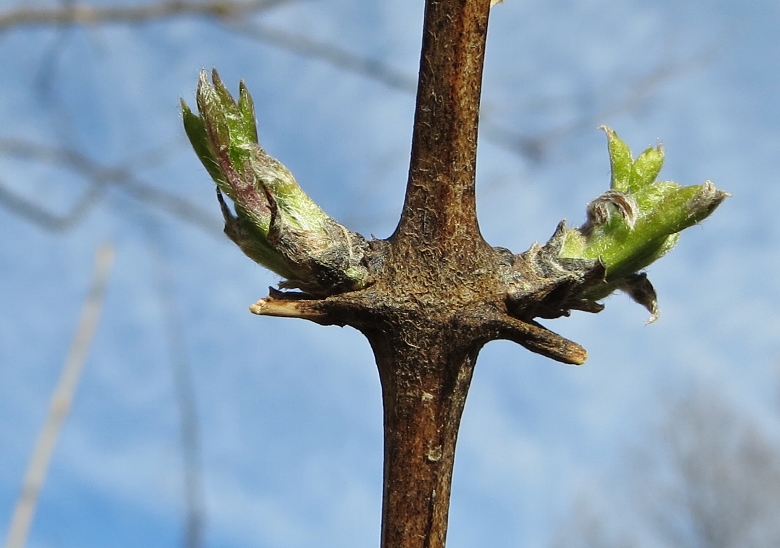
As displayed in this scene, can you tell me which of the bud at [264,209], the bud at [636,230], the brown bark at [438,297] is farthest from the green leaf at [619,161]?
the bud at [264,209]

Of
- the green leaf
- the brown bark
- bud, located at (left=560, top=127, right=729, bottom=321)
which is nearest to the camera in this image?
the brown bark

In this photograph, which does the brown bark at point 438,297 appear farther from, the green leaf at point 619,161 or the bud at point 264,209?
the green leaf at point 619,161

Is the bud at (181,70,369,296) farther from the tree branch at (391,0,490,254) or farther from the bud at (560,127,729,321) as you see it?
the bud at (560,127,729,321)

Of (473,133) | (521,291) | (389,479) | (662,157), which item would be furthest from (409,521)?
(662,157)

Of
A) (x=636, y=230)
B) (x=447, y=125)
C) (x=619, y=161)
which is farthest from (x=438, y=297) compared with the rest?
(x=619, y=161)

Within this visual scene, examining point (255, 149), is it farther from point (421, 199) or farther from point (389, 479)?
point (389, 479)

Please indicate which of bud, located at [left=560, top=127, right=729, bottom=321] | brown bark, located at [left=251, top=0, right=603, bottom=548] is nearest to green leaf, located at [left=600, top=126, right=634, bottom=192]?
bud, located at [left=560, top=127, right=729, bottom=321]

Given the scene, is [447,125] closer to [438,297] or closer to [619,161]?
[438,297]
